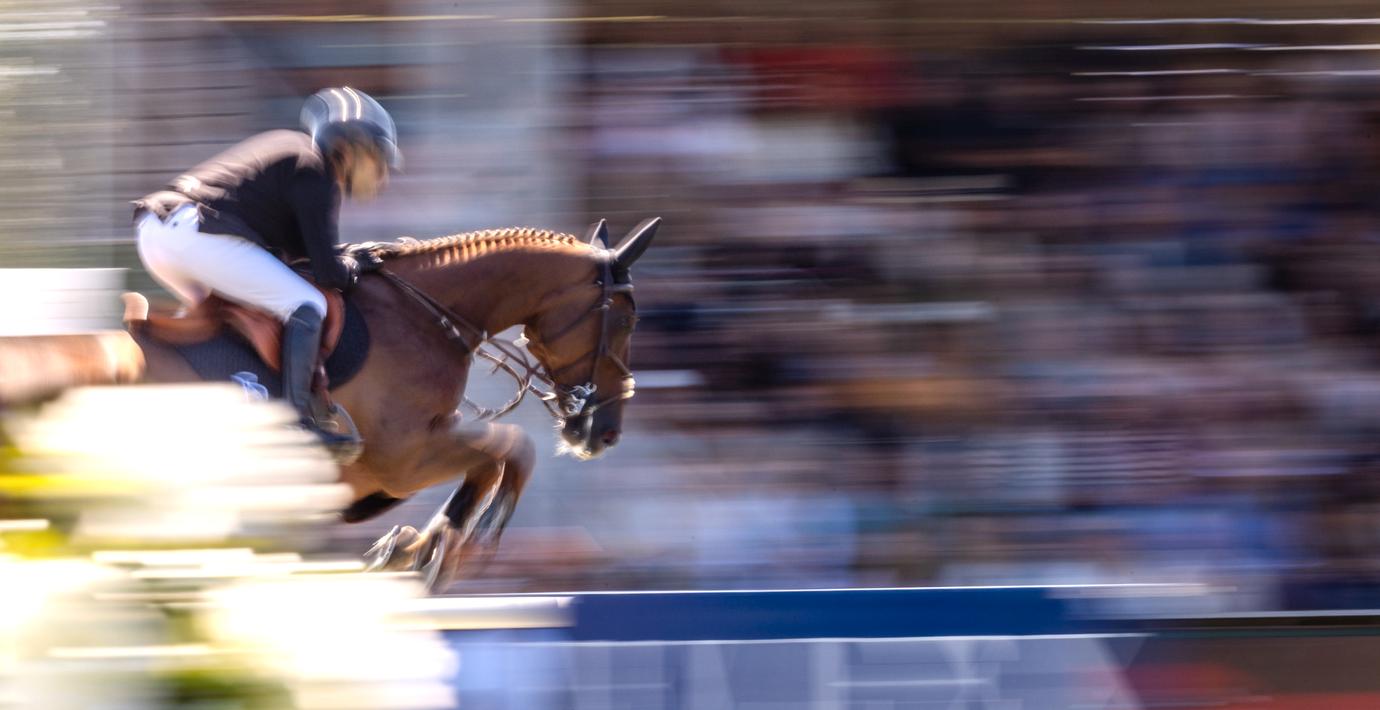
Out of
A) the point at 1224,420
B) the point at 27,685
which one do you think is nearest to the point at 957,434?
the point at 1224,420

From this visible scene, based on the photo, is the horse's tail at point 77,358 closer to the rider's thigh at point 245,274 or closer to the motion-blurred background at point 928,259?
the rider's thigh at point 245,274

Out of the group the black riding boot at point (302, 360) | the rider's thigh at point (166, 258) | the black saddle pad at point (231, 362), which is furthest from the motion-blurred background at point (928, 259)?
the black riding boot at point (302, 360)

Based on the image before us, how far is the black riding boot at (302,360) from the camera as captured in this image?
4629 millimetres

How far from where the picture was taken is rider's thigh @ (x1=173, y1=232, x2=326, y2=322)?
4660 millimetres

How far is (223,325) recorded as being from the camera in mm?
4711

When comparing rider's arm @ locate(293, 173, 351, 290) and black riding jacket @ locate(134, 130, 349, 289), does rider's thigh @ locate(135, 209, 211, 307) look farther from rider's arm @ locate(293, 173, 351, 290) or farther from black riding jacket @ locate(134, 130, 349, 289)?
rider's arm @ locate(293, 173, 351, 290)

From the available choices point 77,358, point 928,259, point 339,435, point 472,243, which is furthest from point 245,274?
point 928,259

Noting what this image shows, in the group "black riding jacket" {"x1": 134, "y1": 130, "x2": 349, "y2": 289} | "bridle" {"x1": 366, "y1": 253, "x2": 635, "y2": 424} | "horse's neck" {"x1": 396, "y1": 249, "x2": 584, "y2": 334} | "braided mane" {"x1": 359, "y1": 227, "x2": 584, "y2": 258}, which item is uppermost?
"black riding jacket" {"x1": 134, "y1": 130, "x2": 349, "y2": 289}

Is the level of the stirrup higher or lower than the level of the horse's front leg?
higher

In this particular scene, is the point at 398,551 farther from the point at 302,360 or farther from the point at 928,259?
the point at 928,259

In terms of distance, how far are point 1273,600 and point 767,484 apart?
164 centimetres

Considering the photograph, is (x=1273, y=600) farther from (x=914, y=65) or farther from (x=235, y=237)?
(x=235, y=237)

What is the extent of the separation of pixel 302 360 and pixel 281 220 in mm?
429

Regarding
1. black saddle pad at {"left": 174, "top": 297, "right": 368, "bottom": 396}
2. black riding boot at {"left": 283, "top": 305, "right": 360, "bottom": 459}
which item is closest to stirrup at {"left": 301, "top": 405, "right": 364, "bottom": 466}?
black riding boot at {"left": 283, "top": 305, "right": 360, "bottom": 459}
